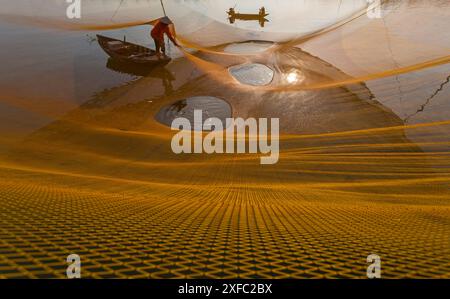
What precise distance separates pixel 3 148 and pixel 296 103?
18.6 feet

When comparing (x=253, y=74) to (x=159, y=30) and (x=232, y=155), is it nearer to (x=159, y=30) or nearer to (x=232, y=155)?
(x=159, y=30)

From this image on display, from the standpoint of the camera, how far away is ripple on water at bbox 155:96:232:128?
5978 mm

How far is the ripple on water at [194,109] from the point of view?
A: 598cm

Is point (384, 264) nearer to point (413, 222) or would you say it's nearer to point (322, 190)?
point (413, 222)

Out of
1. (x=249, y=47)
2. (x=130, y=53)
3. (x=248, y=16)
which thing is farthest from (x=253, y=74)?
(x=248, y=16)

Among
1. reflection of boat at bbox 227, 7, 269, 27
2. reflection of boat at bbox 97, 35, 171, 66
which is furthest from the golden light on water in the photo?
reflection of boat at bbox 227, 7, 269, 27

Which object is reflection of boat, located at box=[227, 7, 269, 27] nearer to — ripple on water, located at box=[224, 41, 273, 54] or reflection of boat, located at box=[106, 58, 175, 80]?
ripple on water, located at box=[224, 41, 273, 54]

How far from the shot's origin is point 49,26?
33.0ft

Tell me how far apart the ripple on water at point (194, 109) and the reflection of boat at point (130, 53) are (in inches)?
79.9

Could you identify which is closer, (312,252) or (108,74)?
(312,252)

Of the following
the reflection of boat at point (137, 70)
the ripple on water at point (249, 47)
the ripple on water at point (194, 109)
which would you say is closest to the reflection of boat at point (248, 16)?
the ripple on water at point (249, 47)

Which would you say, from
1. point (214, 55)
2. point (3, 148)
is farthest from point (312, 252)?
point (214, 55)

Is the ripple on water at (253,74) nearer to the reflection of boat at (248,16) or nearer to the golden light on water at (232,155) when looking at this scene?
the golden light on water at (232,155)

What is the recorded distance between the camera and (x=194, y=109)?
6.34 meters
